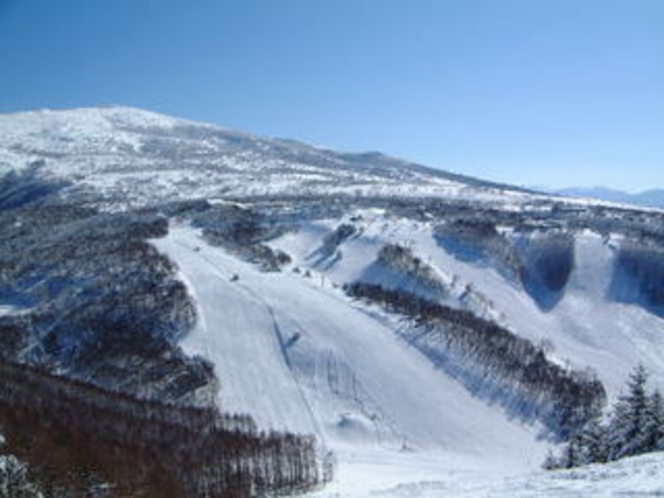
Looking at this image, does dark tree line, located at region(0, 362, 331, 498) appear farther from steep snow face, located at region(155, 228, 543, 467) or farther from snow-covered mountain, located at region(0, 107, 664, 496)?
steep snow face, located at region(155, 228, 543, 467)

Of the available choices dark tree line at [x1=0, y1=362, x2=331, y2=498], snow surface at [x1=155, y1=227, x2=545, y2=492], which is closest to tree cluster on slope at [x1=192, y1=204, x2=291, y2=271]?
snow surface at [x1=155, y1=227, x2=545, y2=492]

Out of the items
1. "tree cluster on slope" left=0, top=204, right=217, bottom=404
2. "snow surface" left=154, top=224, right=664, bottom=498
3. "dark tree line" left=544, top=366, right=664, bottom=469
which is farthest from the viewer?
"tree cluster on slope" left=0, top=204, right=217, bottom=404

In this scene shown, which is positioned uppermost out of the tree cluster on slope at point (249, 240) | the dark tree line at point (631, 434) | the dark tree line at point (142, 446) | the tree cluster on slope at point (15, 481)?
the tree cluster on slope at point (249, 240)

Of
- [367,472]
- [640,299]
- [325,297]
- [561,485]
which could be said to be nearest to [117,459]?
[367,472]

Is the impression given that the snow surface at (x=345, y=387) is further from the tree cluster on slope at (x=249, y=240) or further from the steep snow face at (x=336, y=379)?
the tree cluster on slope at (x=249, y=240)

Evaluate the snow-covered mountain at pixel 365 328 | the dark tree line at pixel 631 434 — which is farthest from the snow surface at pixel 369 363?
the dark tree line at pixel 631 434

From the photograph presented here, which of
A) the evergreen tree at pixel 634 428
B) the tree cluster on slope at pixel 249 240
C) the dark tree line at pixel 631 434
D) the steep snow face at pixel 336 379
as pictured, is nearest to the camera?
the dark tree line at pixel 631 434

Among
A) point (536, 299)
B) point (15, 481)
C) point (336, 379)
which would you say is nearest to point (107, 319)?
point (336, 379)
